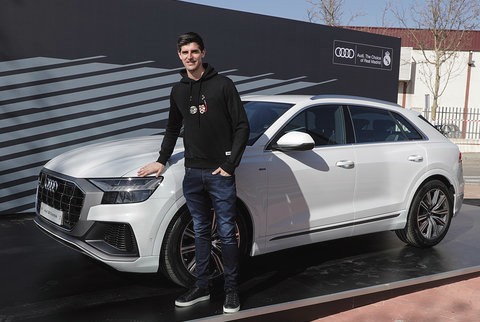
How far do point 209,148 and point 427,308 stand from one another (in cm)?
233

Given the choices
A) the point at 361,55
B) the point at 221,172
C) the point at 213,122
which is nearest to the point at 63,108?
the point at 213,122

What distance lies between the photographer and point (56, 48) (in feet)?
22.9

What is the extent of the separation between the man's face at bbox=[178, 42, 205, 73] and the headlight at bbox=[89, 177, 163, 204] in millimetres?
913

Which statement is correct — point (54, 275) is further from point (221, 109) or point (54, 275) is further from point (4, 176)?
point (4, 176)

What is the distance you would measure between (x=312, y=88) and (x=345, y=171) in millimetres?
5916

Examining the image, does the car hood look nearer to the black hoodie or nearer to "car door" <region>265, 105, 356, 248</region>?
the black hoodie

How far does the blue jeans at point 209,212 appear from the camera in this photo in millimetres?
3494

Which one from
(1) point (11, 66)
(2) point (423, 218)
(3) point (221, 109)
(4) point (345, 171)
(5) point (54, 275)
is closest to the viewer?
(3) point (221, 109)

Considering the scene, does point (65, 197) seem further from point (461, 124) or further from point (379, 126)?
point (461, 124)

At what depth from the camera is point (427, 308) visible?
4.20 m

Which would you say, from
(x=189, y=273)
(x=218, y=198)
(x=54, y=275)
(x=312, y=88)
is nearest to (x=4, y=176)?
(x=54, y=275)

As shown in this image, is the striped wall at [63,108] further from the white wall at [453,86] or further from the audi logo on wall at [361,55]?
the white wall at [453,86]

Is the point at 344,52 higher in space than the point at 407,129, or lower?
higher

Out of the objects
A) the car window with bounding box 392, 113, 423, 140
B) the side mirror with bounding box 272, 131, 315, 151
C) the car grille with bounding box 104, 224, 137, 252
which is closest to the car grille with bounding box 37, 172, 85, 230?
the car grille with bounding box 104, 224, 137, 252
